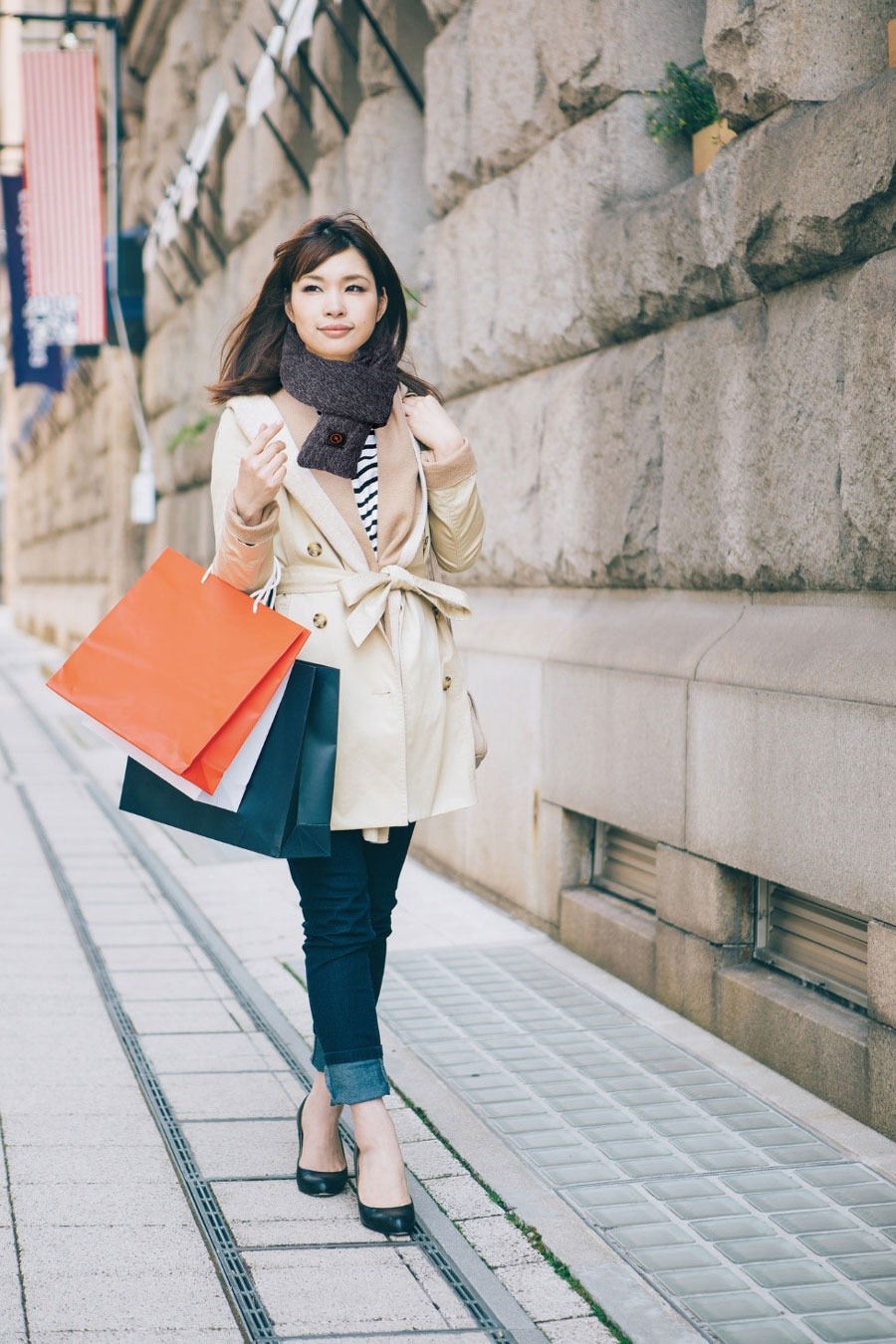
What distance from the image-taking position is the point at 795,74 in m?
3.96

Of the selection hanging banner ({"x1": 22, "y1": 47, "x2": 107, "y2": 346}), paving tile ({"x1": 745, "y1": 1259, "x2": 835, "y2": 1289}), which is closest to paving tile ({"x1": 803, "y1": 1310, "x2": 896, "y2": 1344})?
paving tile ({"x1": 745, "y1": 1259, "x2": 835, "y2": 1289})

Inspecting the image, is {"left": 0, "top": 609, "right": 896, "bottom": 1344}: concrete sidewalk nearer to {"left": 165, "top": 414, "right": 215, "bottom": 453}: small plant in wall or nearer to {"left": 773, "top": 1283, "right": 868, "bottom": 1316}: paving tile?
{"left": 773, "top": 1283, "right": 868, "bottom": 1316}: paving tile

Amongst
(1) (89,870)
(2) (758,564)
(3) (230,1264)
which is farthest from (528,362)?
(3) (230,1264)

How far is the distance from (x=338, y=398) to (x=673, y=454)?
186 centimetres

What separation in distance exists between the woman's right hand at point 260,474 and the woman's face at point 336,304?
0.34 meters

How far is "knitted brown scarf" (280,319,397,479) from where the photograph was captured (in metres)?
3.03

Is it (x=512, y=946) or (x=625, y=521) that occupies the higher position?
(x=625, y=521)

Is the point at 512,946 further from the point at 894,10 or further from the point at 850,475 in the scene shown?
the point at 894,10

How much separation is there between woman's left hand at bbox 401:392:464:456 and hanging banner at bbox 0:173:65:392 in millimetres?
16192

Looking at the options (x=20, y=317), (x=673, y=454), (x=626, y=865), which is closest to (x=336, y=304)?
(x=673, y=454)

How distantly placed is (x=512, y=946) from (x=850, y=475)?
2280 mm

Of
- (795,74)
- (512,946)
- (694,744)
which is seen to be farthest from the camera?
(512,946)

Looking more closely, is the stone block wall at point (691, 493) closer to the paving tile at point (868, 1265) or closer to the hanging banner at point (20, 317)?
the paving tile at point (868, 1265)

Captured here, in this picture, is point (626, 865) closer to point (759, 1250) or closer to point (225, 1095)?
point (225, 1095)
